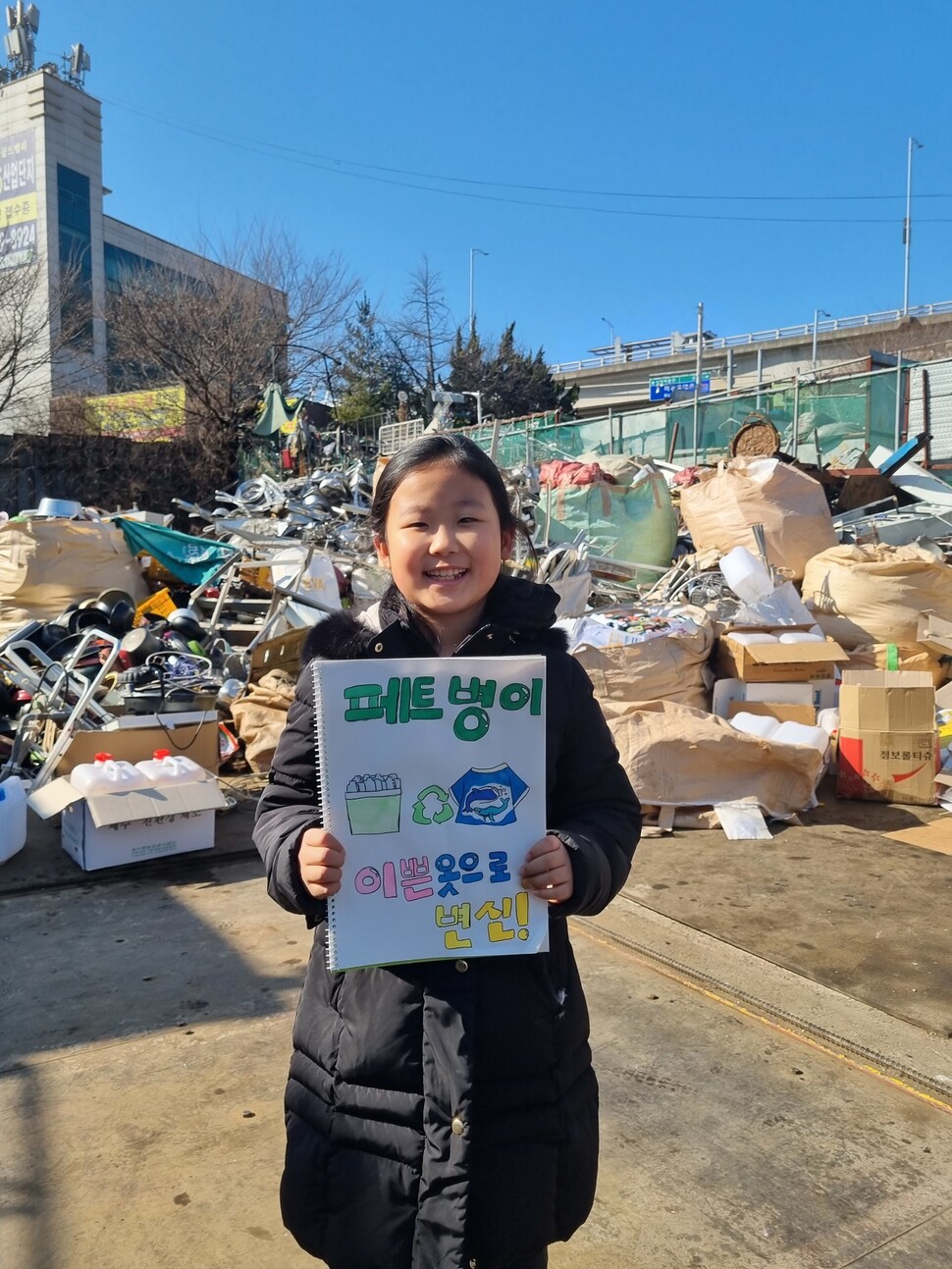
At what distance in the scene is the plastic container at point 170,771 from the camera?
4105 mm

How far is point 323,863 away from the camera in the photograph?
110 centimetres

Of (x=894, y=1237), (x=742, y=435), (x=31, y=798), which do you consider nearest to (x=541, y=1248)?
(x=894, y=1237)

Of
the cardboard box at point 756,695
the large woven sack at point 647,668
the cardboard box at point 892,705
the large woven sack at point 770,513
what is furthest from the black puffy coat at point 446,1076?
the large woven sack at point 770,513

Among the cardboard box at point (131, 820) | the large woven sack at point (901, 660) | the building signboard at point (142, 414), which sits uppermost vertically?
the building signboard at point (142, 414)

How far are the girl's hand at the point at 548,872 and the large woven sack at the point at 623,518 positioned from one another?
7.09 meters

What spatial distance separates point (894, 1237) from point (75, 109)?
54.6 meters

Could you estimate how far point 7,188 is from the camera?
44875mm

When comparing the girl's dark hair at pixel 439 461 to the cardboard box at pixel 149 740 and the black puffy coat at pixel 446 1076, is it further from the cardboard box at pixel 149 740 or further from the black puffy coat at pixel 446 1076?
the cardboard box at pixel 149 740

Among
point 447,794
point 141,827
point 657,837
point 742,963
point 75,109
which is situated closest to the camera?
point 447,794

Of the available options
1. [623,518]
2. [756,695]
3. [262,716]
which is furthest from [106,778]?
[623,518]

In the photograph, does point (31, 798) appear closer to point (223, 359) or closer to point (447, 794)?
point (447, 794)

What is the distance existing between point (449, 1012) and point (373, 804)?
29cm

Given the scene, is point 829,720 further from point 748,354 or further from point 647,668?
point 748,354

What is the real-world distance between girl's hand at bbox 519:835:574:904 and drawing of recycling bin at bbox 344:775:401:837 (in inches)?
6.8
